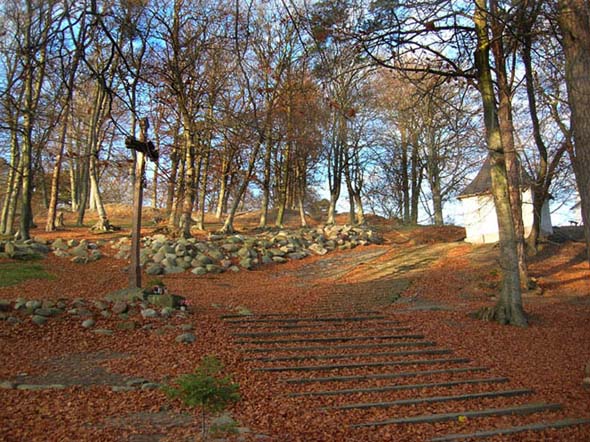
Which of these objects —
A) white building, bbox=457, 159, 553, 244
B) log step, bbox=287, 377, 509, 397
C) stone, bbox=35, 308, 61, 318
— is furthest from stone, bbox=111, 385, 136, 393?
white building, bbox=457, 159, 553, 244

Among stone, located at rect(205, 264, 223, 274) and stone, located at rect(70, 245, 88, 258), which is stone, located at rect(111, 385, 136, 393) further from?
stone, located at rect(70, 245, 88, 258)

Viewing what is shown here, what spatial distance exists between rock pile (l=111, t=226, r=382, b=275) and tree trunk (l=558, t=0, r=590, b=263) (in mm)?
13277

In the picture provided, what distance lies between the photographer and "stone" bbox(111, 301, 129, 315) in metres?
9.58

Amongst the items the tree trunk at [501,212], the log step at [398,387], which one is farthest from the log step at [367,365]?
the tree trunk at [501,212]

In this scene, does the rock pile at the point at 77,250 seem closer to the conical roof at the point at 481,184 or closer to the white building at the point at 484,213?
the white building at the point at 484,213

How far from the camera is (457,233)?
26.5 m

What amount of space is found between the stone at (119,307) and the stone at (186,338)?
195cm

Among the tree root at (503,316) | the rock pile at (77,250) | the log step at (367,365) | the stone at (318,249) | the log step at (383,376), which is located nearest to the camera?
the log step at (383,376)

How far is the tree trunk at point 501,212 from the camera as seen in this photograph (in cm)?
1046

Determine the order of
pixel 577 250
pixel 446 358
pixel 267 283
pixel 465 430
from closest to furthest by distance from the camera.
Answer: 1. pixel 465 430
2. pixel 446 358
3. pixel 267 283
4. pixel 577 250

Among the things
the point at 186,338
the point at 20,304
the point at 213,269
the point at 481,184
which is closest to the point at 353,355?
the point at 186,338

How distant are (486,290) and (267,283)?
6.87 metres

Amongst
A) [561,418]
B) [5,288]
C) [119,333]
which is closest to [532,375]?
[561,418]

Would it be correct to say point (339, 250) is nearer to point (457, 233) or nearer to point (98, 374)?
point (457, 233)
